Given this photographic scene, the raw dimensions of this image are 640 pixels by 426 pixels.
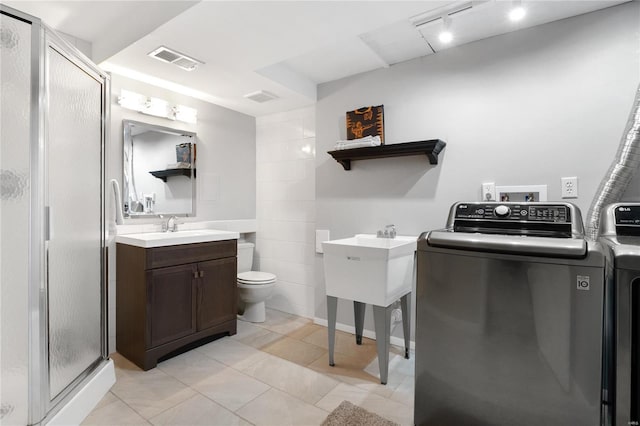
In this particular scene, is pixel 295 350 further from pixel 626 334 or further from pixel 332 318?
pixel 626 334

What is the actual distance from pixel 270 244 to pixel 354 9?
2.44 metres

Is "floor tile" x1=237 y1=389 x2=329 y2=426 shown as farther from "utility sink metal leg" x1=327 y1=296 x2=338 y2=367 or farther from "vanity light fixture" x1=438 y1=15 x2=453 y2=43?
"vanity light fixture" x1=438 y1=15 x2=453 y2=43

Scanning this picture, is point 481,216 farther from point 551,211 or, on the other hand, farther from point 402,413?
point 402,413

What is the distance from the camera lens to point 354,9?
173 centimetres

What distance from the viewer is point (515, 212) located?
65.3 inches

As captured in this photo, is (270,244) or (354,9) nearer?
(354,9)

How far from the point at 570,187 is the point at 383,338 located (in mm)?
1478

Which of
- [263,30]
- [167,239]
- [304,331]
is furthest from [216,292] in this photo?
[263,30]

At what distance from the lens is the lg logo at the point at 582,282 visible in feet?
3.99

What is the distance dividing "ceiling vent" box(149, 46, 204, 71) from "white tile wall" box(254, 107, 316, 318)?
1.18 meters

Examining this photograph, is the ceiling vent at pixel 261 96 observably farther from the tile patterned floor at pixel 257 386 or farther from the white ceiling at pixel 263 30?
the tile patterned floor at pixel 257 386

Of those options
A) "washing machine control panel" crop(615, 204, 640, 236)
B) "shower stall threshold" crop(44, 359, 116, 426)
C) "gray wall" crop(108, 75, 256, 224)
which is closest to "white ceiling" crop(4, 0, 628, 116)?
"gray wall" crop(108, 75, 256, 224)

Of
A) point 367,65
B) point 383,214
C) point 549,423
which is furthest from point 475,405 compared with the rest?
point 367,65

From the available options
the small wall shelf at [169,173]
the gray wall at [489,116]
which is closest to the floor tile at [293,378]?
the gray wall at [489,116]
